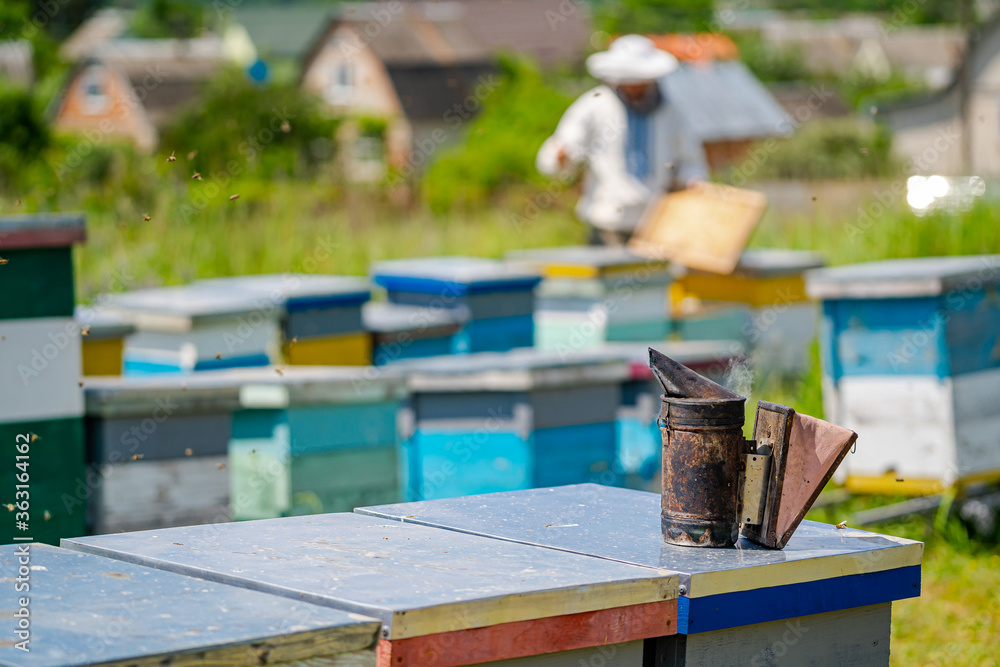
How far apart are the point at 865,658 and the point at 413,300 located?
3960 mm

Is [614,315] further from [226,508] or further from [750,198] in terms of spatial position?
[226,508]

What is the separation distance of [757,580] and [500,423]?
7.07ft

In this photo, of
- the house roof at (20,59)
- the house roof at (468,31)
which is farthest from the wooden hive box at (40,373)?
the house roof at (20,59)

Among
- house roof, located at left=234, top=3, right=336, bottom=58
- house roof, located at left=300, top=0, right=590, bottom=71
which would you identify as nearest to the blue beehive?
house roof, located at left=300, top=0, right=590, bottom=71

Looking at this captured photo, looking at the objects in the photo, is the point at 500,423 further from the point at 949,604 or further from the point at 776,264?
the point at 776,264

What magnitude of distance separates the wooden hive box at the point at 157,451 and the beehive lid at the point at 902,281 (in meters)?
2.07

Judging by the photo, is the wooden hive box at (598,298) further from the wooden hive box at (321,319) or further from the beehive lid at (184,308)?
the beehive lid at (184,308)

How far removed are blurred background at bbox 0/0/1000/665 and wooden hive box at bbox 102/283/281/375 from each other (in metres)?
0.10

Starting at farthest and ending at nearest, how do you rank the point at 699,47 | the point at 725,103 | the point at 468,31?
1. the point at 468,31
2. the point at 725,103
3. the point at 699,47

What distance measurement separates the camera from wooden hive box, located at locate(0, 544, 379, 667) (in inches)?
51.8

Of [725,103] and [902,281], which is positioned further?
[725,103]

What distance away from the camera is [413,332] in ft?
17.1

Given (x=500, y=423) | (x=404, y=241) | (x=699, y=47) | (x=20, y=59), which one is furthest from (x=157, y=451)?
(x=20, y=59)

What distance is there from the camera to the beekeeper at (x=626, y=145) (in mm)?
6746
